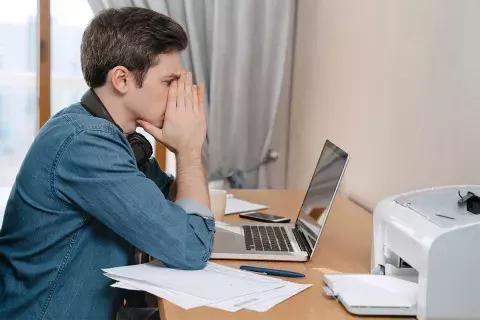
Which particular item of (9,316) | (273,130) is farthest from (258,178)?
(9,316)

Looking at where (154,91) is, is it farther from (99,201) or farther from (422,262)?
(422,262)

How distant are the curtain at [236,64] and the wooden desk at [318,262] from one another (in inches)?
21.4

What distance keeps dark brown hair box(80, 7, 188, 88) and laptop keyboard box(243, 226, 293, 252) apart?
442mm

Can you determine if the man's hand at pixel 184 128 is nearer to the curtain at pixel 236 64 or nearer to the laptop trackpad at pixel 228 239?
the laptop trackpad at pixel 228 239

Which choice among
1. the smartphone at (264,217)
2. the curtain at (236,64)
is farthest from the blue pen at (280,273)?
the curtain at (236,64)

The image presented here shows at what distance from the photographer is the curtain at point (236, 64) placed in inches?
111

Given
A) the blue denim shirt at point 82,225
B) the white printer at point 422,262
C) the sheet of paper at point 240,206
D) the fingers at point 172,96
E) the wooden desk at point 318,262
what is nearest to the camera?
the white printer at point 422,262

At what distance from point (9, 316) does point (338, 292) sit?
0.63 metres

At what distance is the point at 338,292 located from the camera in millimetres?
1234

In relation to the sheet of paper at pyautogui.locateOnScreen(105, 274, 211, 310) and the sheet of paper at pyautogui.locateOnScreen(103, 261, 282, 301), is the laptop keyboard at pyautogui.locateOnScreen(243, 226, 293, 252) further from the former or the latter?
the sheet of paper at pyautogui.locateOnScreen(105, 274, 211, 310)

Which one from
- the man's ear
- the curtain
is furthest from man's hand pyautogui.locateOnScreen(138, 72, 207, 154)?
the curtain

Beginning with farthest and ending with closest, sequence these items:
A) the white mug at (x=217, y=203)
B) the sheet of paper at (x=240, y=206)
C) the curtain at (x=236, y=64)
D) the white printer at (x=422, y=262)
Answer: the curtain at (x=236, y=64)
the sheet of paper at (x=240, y=206)
the white mug at (x=217, y=203)
the white printer at (x=422, y=262)

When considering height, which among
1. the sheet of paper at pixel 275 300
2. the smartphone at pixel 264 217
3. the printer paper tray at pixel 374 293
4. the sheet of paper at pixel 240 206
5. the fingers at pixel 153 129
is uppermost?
the fingers at pixel 153 129

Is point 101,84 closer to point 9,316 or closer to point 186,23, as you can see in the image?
point 9,316
